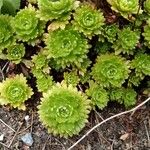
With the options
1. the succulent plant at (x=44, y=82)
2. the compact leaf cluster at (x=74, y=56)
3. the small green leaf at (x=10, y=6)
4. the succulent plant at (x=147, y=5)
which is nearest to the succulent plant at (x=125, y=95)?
the compact leaf cluster at (x=74, y=56)

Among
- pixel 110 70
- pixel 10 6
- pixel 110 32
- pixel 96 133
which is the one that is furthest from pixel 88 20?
pixel 96 133

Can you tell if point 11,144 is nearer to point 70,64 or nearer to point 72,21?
point 70,64

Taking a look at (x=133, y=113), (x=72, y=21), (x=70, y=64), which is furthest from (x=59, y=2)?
(x=133, y=113)

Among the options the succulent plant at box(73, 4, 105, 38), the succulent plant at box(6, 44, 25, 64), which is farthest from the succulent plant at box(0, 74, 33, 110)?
the succulent plant at box(73, 4, 105, 38)

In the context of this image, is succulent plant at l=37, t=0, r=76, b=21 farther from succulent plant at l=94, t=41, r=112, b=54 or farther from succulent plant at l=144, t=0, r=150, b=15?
succulent plant at l=144, t=0, r=150, b=15

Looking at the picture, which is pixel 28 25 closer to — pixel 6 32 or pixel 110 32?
pixel 6 32

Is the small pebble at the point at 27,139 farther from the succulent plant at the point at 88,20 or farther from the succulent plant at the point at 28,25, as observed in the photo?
the succulent plant at the point at 88,20
